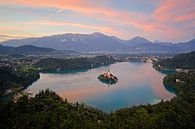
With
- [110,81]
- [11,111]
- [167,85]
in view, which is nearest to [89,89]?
[110,81]

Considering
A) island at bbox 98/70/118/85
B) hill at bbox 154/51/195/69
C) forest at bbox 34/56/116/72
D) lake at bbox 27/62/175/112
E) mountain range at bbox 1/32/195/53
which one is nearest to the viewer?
lake at bbox 27/62/175/112

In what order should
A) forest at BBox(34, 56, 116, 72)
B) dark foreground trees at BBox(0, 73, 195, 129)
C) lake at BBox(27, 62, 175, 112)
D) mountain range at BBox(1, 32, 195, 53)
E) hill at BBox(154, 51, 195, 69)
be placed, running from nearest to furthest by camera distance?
dark foreground trees at BBox(0, 73, 195, 129)
lake at BBox(27, 62, 175, 112)
hill at BBox(154, 51, 195, 69)
forest at BBox(34, 56, 116, 72)
mountain range at BBox(1, 32, 195, 53)

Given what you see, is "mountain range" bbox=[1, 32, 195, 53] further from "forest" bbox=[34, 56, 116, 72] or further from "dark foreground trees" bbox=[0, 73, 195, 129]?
"dark foreground trees" bbox=[0, 73, 195, 129]

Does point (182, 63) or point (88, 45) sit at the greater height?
point (88, 45)

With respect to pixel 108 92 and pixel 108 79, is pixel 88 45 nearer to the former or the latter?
pixel 108 79

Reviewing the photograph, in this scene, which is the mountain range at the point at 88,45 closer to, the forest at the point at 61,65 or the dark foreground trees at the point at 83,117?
the forest at the point at 61,65

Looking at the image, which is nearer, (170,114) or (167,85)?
(170,114)

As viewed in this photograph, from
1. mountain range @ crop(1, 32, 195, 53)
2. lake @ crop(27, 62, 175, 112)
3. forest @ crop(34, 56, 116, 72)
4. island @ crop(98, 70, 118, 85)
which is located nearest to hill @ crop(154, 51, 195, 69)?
forest @ crop(34, 56, 116, 72)

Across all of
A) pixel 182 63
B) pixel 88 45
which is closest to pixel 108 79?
pixel 182 63

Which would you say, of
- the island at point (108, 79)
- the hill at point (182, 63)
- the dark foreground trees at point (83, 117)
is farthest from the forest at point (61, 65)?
the dark foreground trees at point (83, 117)

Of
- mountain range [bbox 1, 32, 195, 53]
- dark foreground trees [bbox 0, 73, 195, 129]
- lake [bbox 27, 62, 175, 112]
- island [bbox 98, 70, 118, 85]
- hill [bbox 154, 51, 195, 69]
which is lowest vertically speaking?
lake [bbox 27, 62, 175, 112]

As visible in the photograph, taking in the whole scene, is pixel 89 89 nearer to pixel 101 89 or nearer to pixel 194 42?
pixel 101 89
